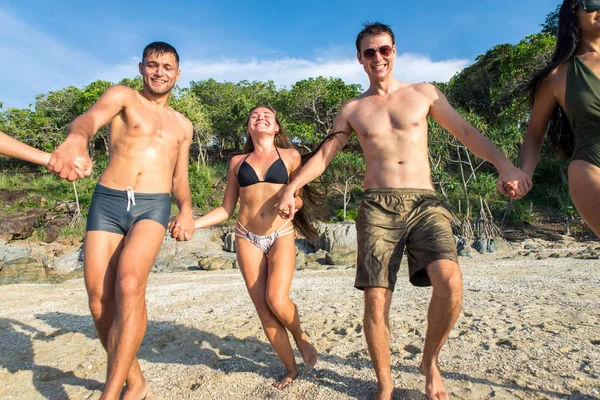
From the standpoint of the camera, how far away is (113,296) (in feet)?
10.4

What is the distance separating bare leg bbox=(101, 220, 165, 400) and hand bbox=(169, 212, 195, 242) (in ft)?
0.94

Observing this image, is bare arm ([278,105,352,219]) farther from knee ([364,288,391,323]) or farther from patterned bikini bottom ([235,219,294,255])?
knee ([364,288,391,323])

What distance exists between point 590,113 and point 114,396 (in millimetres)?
3136

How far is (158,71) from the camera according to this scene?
3.47 meters

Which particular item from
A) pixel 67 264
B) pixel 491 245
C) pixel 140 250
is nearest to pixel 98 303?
pixel 140 250

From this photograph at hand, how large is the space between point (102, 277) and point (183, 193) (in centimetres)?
99

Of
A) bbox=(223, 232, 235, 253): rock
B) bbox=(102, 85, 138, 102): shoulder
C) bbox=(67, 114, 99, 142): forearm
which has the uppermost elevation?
bbox=(102, 85, 138, 102): shoulder

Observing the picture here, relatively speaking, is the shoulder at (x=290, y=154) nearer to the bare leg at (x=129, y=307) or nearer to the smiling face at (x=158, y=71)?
the smiling face at (x=158, y=71)

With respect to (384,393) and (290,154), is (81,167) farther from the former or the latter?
(384,393)

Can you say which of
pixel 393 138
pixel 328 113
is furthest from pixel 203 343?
pixel 328 113

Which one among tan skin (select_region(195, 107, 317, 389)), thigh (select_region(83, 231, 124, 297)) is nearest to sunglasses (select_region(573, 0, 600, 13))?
tan skin (select_region(195, 107, 317, 389))

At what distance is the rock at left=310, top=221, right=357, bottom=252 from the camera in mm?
15391

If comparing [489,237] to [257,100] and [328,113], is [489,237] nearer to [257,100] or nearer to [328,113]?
[328,113]

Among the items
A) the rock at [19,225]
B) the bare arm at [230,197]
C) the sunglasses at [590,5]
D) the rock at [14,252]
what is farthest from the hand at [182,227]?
the rock at [19,225]
